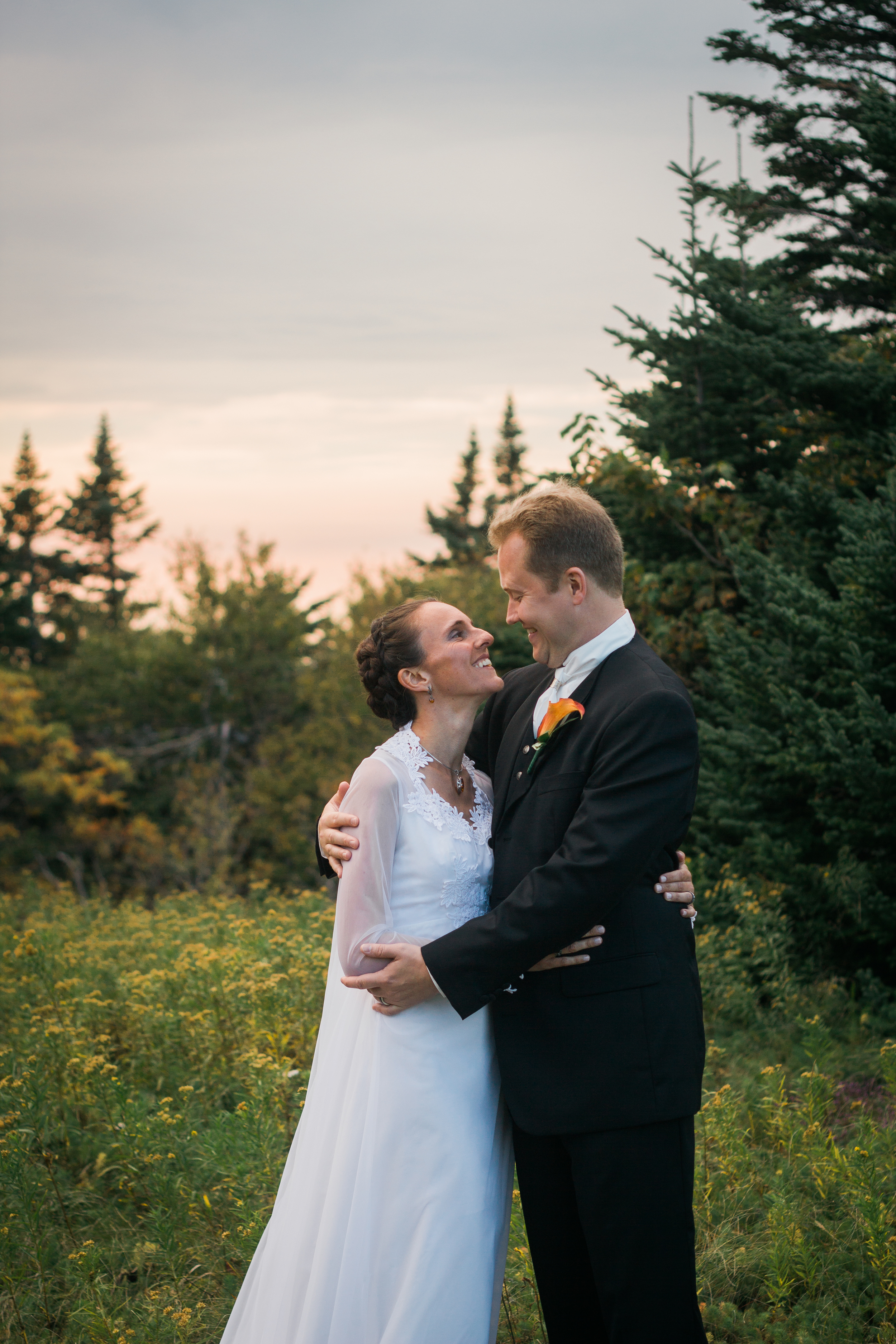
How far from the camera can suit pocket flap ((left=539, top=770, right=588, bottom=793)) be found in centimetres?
243

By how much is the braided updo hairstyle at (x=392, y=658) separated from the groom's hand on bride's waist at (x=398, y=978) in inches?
28.6

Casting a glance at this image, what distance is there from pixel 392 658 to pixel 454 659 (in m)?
0.19

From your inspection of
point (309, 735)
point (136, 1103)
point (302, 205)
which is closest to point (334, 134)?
point (302, 205)

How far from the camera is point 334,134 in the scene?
1029cm

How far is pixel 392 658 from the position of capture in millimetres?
2842

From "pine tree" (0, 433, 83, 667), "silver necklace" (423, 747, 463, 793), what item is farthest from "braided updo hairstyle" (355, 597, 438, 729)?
"pine tree" (0, 433, 83, 667)

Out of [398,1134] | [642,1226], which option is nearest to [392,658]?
[398,1134]

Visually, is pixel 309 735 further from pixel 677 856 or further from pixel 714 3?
pixel 677 856

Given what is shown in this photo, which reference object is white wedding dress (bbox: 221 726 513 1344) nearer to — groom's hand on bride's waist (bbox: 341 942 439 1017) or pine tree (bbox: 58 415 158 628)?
groom's hand on bride's waist (bbox: 341 942 439 1017)

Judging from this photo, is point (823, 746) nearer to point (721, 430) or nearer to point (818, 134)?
point (721, 430)

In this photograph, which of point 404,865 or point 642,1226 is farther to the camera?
point 404,865

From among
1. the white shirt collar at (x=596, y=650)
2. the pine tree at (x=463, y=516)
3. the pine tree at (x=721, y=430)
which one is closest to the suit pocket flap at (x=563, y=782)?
the white shirt collar at (x=596, y=650)

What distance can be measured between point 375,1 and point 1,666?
2385 cm

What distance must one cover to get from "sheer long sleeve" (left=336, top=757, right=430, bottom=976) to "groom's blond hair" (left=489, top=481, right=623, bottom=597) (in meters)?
0.70
